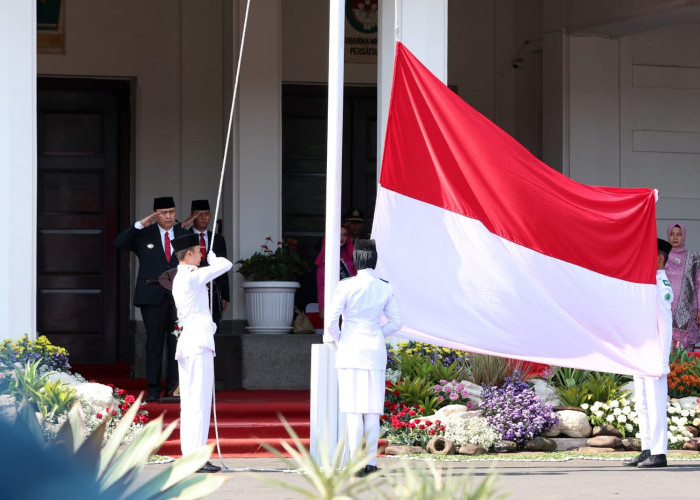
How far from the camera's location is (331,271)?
8.70 meters

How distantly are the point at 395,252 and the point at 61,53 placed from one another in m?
6.97

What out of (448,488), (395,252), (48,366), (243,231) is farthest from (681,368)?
(448,488)

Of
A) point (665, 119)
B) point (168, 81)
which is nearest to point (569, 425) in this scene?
point (665, 119)

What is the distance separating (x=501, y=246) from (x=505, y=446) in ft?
7.41

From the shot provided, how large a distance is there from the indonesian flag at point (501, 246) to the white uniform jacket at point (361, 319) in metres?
0.54

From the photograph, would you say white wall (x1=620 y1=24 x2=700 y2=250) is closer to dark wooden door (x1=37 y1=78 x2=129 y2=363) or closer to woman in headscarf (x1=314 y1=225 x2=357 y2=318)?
woman in headscarf (x1=314 y1=225 x2=357 y2=318)

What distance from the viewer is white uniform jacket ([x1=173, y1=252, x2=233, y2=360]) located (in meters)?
8.90

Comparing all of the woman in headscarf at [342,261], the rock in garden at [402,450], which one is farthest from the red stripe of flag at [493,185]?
the woman in headscarf at [342,261]

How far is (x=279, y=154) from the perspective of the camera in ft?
45.9

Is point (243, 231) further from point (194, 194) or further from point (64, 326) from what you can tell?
point (64, 326)

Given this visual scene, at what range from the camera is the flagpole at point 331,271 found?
8.62 meters

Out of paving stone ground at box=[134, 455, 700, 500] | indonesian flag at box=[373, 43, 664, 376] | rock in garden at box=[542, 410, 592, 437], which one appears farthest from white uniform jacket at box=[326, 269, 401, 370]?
rock in garden at box=[542, 410, 592, 437]

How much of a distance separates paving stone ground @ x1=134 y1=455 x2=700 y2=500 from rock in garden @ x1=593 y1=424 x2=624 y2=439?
2.80 feet

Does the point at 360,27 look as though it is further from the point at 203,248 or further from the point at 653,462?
the point at 653,462
